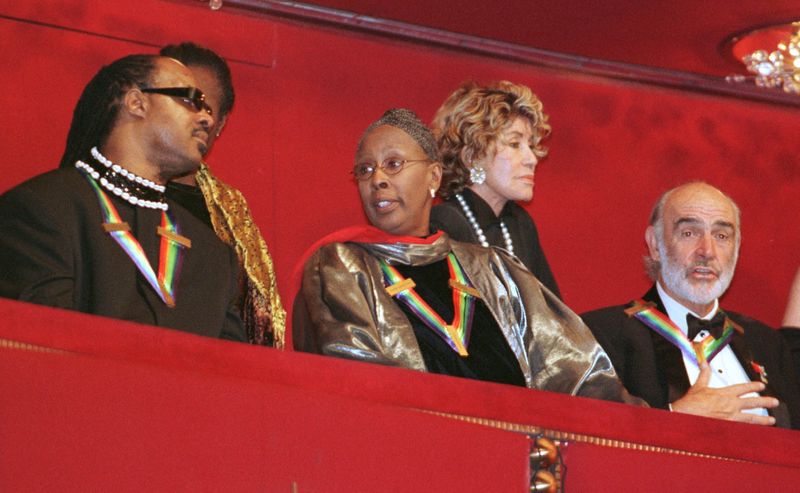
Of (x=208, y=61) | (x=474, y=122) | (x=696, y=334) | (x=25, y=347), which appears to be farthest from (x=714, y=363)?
(x=25, y=347)

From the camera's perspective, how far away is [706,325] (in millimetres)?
4250

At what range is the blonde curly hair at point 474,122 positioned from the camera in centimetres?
434

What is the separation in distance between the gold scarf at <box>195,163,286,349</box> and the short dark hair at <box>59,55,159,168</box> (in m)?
0.55

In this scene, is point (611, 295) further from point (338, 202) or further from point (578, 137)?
point (338, 202)

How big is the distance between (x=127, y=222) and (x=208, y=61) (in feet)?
3.28

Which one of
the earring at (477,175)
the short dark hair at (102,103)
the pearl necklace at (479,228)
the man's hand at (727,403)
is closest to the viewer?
the short dark hair at (102,103)

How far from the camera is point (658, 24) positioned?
500 cm

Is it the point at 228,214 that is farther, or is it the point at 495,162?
the point at 495,162

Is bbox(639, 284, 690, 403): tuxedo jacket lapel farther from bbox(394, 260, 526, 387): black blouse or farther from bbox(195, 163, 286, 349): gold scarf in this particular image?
bbox(195, 163, 286, 349): gold scarf

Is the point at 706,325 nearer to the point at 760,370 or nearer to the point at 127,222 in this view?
the point at 760,370

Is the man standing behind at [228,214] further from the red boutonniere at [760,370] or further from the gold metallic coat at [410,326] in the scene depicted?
the red boutonniere at [760,370]

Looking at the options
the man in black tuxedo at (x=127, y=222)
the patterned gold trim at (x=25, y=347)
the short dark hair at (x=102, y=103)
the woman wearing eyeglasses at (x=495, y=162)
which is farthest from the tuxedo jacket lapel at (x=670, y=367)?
the patterned gold trim at (x=25, y=347)

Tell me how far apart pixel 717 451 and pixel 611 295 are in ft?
7.94

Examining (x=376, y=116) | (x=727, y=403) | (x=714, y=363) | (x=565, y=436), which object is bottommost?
(x=565, y=436)
